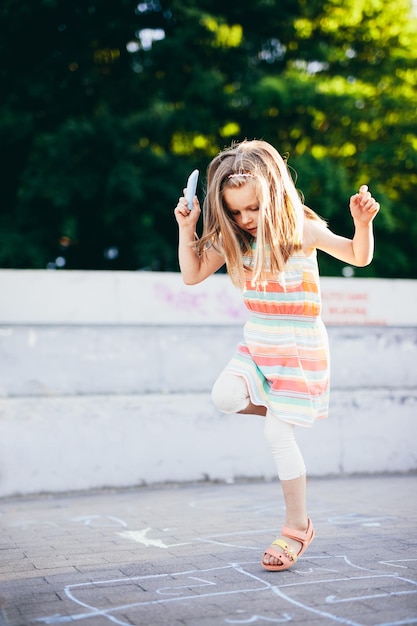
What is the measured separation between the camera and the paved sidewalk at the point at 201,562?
2.54 meters

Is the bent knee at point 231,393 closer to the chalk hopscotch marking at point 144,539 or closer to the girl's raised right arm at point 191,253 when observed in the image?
the girl's raised right arm at point 191,253

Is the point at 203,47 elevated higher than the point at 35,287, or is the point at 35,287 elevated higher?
the point at 203,47

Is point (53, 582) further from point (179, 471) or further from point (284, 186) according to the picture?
point (179, 471)

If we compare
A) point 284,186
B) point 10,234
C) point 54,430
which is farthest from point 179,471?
point 10,234

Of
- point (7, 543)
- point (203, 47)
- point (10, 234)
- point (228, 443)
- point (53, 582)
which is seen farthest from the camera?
point (203, 47)

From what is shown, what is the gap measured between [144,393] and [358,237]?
3670 mm

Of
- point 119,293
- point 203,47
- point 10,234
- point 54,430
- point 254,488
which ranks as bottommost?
point 254,488

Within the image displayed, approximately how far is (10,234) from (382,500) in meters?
9.89

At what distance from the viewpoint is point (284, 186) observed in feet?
10.5

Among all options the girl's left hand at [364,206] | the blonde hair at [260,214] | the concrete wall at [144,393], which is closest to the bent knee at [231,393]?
the blonde hair at [260,214]

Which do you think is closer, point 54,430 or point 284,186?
point 284,186

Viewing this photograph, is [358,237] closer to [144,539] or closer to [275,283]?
[275,283]

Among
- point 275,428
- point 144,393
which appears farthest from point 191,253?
point 144,393

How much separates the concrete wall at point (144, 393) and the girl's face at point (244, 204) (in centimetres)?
321
